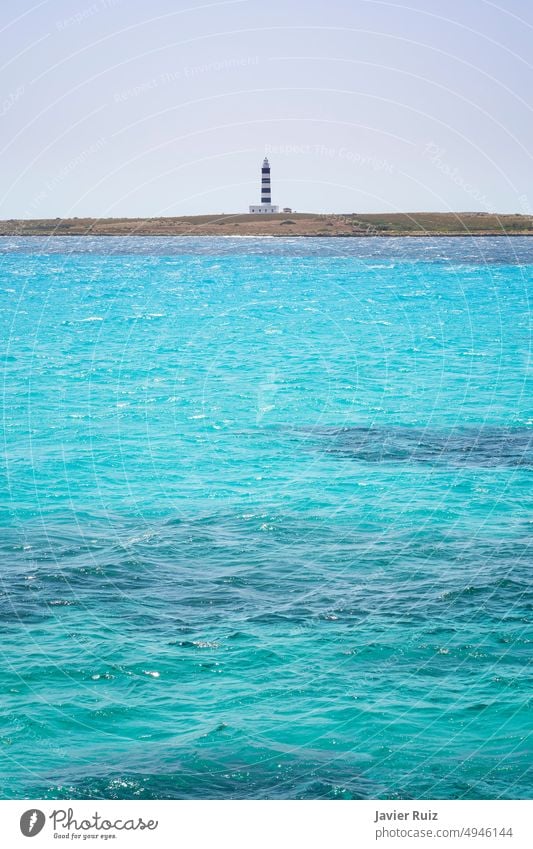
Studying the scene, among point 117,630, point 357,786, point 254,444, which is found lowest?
point 357,786

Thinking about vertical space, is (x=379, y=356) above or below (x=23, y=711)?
above

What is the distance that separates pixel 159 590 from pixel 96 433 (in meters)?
22.6

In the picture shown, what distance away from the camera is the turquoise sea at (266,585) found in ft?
60.8

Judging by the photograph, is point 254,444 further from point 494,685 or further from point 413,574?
point 494,685

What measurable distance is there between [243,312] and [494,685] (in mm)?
87099

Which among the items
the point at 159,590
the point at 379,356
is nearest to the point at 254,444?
the point at 159,590

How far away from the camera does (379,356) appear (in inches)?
3014

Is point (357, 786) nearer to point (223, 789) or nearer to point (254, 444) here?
point (223, 789)

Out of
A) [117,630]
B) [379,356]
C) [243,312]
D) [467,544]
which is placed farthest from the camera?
[243,312]

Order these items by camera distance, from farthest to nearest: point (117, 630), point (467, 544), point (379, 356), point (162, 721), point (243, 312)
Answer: point (243, 312) → point (379, 356) → point (467, 544) → point (117, 630) → point (162, 721)

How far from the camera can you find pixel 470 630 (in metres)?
23.7

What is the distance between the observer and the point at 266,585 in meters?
26.3

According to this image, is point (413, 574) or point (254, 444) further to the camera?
point (254, 444)

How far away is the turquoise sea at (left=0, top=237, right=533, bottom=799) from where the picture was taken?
730 inches
